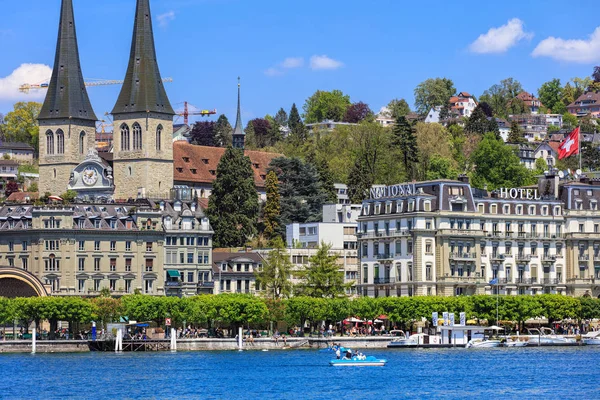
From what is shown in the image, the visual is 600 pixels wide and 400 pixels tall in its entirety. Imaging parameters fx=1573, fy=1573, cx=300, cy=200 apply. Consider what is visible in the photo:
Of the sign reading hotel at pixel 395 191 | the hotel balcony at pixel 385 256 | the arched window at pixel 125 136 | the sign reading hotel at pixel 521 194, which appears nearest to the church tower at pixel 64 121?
the arched window at pixel 125 136

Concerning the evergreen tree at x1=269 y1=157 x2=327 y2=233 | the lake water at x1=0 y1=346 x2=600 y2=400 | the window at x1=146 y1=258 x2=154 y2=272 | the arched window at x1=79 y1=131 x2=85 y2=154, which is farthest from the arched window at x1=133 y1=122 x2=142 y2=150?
the lake water at x1=0 y1=346 x2=600 y2=400

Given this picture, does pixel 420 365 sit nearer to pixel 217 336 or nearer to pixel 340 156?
pixel 217 336

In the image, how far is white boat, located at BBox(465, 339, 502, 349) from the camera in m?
120

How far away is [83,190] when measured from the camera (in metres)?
162

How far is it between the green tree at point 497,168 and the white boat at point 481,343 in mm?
55449

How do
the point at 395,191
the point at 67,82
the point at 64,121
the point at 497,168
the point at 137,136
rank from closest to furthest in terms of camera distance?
the point at 395,191 < the point at 67,82 < the point at 137,136 < the point at 64,121 < the point at 497,168

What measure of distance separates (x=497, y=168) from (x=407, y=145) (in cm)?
1050

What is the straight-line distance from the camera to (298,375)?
318ft

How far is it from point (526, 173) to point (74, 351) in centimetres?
7649

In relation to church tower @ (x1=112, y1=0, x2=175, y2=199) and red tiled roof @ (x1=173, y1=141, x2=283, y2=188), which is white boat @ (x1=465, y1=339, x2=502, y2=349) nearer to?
church tower @ (x1=112, y1=0, x2=175, y2=199)

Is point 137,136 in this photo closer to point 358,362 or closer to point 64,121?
point 64,121

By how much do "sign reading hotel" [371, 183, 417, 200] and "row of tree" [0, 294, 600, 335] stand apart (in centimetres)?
1253

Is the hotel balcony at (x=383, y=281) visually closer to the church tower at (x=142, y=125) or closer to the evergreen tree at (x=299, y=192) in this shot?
the evergreen tree at (x=299, y=192)

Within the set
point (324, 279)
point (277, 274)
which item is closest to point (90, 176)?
point (277, 274)
